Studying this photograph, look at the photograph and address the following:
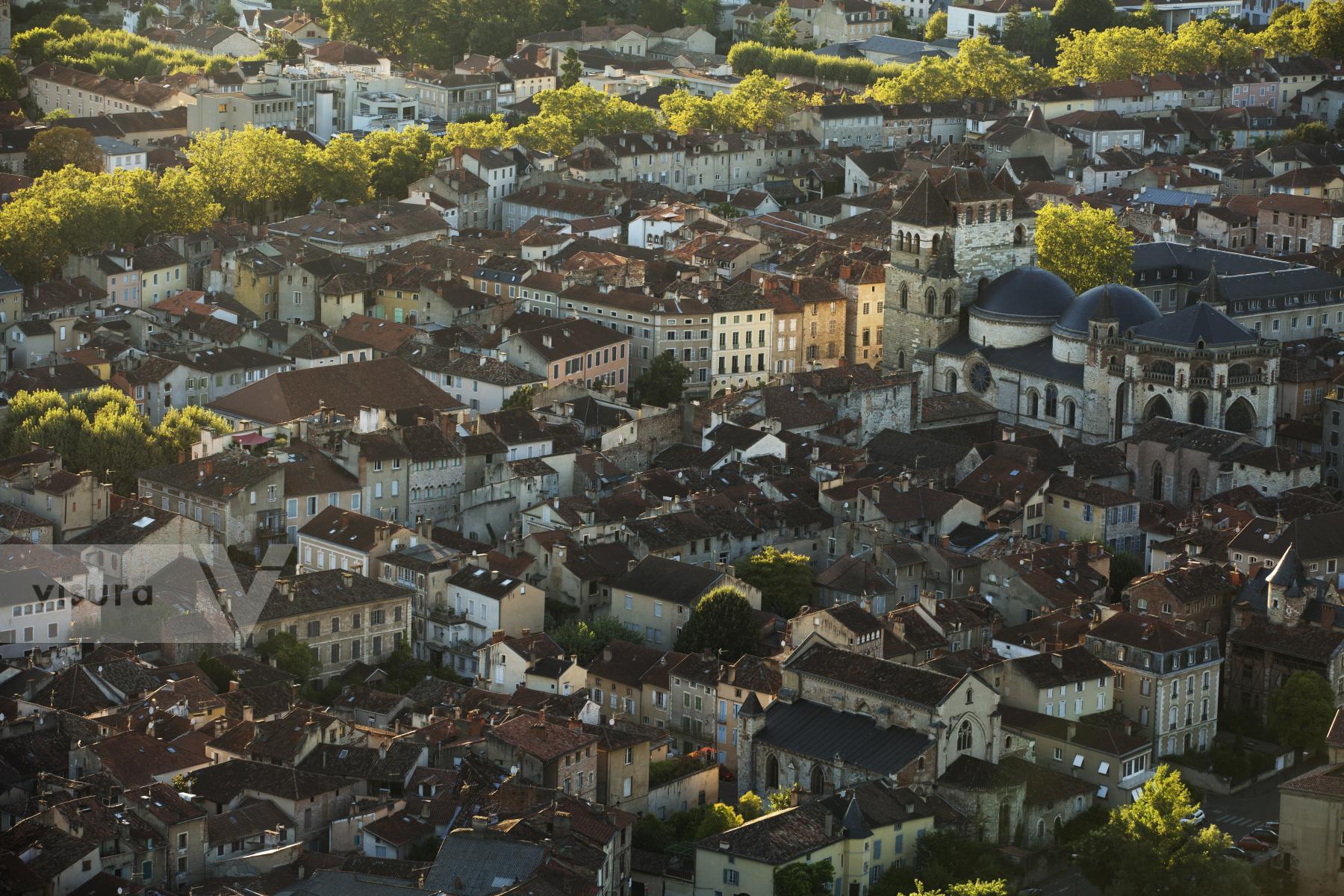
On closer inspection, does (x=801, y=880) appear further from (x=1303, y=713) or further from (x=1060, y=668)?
(x=1303, y=713)

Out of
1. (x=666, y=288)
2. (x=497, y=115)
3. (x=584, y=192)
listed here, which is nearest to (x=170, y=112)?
(x=497, y=115)

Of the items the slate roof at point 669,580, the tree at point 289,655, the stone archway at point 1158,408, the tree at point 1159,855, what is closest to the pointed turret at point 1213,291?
the stone archway at point 1158,408

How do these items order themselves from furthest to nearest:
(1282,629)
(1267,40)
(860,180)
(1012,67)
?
1. (1267,40)
2. (1012,67)
3. (860,180)
4. (1282,629)

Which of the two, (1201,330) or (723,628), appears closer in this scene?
(723,628)

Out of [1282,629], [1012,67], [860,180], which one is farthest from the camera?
[1012,67]

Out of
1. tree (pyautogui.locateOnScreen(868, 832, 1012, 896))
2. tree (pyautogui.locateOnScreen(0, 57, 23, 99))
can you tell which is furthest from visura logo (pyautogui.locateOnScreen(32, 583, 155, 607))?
tree (pyautogui.locateOnScreen(0, 57, 23, 99))

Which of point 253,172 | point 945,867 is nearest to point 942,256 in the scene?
point 253,172

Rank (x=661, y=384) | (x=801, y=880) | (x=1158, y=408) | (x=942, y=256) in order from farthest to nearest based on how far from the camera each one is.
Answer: (x=942, y=256) → (x=661, y=384) → (x=1158, y=408) → (x=801, y=880)

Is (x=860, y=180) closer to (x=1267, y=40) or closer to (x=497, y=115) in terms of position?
(x=497, y=115)
